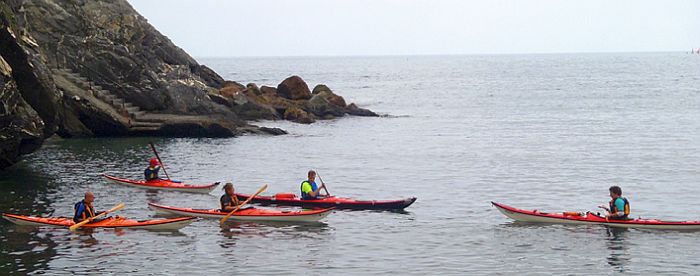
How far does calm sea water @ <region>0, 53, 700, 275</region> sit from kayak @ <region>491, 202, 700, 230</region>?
33 centimetres

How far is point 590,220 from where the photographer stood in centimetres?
3102

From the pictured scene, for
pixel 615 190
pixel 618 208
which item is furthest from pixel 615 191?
pixel 618 208

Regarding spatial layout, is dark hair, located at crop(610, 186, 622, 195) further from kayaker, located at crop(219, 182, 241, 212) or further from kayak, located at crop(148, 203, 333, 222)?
kayaker, located at crop(219, 182, 241, 212)

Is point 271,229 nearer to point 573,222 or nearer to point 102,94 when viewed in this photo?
point 573,222

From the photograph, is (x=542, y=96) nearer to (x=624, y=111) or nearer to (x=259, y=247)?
(x=624, y=111)

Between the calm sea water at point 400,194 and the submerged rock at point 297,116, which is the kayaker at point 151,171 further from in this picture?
the submerged rock at point 297,116

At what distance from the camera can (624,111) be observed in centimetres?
8831

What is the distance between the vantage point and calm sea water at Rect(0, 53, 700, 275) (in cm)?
2652

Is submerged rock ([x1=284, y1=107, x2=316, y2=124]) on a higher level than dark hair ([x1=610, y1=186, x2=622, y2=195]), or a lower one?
higher

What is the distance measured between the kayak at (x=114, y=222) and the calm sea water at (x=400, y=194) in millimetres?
282

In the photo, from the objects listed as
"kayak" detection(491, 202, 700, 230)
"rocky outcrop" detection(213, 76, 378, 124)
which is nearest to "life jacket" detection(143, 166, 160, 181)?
"kayak" detection(491, 202, 700, 230)

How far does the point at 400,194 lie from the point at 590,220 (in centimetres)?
1088

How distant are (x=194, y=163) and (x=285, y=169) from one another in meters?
5.49

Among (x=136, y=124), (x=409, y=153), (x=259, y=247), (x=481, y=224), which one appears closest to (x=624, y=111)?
(x=409, y=153)
